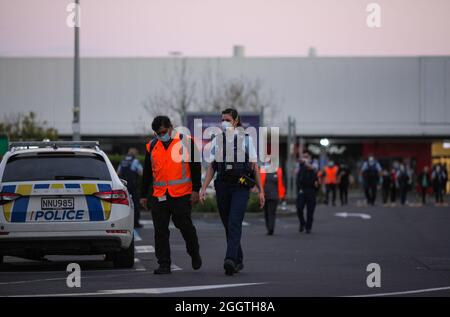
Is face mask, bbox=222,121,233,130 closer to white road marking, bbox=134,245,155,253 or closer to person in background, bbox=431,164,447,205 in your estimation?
white road marking, bbox=134,245,155,253

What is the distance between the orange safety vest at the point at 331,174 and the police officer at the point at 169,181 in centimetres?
3033

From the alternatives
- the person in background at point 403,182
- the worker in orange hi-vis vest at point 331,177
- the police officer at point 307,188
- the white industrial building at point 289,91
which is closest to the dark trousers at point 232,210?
the police officer at point 307,188

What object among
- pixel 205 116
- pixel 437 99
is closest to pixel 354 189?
pixel 437 99

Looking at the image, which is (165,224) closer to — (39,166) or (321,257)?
(39,166)

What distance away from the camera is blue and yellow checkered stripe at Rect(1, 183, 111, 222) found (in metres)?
13.7

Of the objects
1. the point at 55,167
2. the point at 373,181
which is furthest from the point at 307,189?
the point at 373,181

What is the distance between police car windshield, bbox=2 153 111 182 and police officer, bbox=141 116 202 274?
0.84 metres

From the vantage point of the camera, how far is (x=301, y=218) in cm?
2475

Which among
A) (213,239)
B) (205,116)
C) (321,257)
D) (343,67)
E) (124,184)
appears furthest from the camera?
(343,67)

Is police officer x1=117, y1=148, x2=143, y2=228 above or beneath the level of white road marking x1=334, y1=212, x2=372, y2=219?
above

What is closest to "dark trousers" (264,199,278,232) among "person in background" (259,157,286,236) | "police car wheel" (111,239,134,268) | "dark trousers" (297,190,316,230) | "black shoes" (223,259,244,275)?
"person in background" (259,157,286,236)

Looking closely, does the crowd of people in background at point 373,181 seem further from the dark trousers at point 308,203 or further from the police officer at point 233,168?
the police officer at point 233,168

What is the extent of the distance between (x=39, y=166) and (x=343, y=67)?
179 feet


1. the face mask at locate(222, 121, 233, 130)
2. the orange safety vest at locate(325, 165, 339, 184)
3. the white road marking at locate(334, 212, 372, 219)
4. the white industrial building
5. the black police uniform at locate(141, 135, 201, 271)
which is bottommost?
the white road marking at locate(334, 212, 372, 219)
